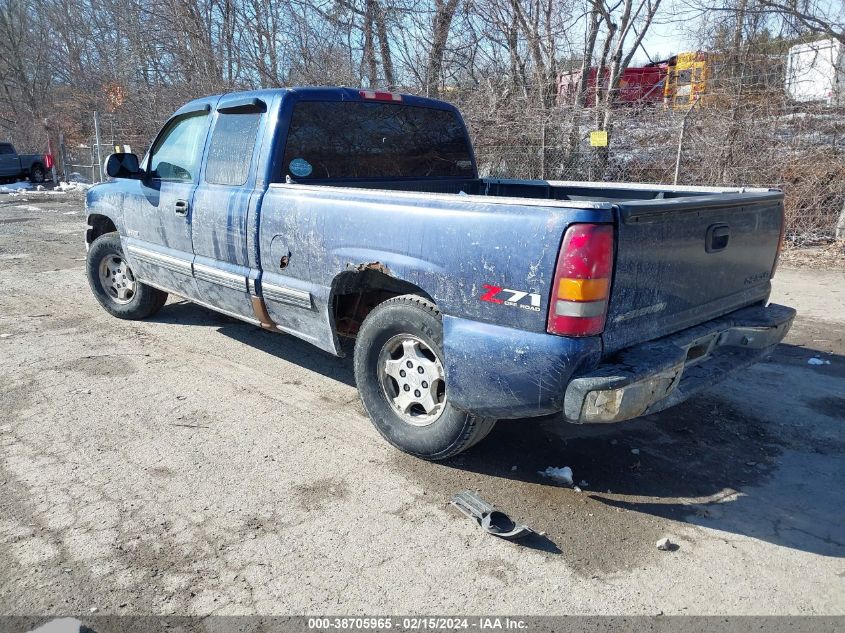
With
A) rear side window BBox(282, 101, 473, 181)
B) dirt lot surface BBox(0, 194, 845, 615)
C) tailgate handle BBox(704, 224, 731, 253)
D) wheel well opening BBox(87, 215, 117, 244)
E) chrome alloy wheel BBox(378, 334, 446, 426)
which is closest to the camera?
dirt lot surface BBox(0, 194, 845, 615)

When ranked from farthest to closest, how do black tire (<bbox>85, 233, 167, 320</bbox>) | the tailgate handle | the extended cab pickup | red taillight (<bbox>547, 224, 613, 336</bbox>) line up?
the extended cab pickup, black tire (<bbox>85, 233, 167, 320</bbox>), the tailgate handle, red taillight (<bbox>547, 224, 613, 336</bbox>)

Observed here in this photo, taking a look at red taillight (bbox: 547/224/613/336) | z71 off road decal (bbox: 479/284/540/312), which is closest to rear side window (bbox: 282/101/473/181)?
z71 off road decal (bbox: 479/284/540/312)

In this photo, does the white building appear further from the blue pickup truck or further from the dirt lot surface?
the blue pickup truck

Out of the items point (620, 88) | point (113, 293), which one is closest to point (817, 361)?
point (113, 293)

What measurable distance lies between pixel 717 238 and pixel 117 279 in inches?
211

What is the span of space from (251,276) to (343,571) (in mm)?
2341

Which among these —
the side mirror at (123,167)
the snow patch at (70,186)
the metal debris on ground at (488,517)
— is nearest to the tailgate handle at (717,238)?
the metal debris on ground at (488,517)

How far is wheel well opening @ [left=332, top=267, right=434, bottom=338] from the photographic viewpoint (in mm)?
3807

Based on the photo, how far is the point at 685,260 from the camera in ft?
10.6

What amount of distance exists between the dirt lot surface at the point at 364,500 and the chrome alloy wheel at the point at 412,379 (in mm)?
283

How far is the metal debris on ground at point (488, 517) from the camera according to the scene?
117 inches

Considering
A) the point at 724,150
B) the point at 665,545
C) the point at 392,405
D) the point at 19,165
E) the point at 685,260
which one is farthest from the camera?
the point at 19,165

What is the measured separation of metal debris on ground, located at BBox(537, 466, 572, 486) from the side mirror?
409 centimetres

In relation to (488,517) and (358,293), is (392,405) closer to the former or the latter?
(358,293)
